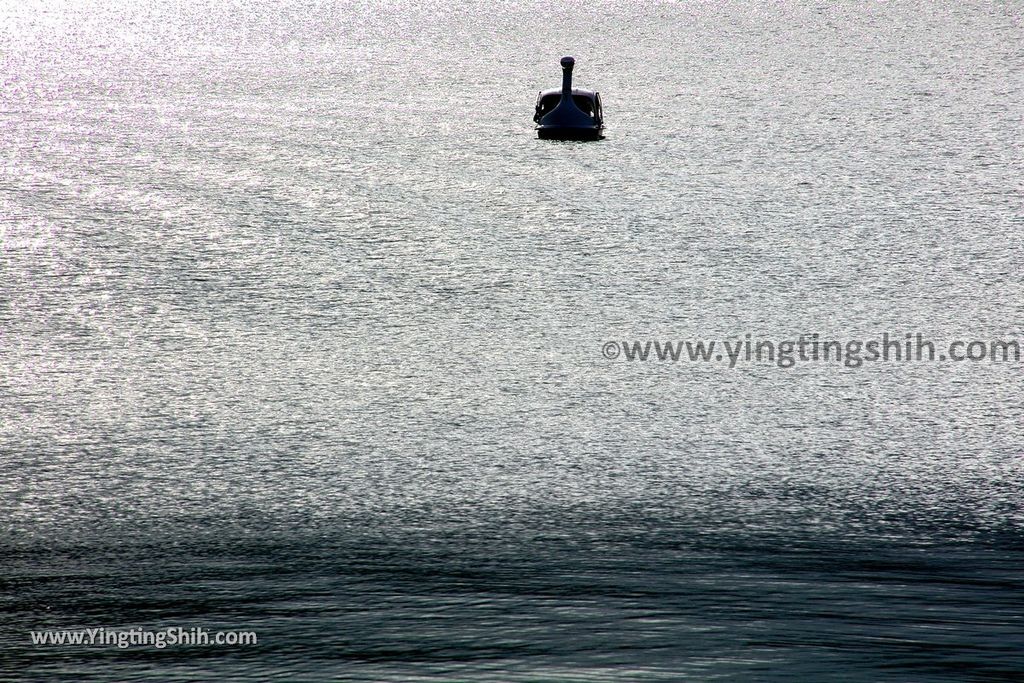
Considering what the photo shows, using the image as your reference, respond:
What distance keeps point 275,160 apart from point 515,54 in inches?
137

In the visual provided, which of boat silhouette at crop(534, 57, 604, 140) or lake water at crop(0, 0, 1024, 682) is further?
boat silhouette at crop(534, 57, 604, 140)

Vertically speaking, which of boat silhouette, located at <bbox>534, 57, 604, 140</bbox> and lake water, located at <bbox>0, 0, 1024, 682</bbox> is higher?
boat silhouette, located at <bbox>534, 57, 604, 140</bbox>

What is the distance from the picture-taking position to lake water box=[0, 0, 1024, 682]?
3.27 metres

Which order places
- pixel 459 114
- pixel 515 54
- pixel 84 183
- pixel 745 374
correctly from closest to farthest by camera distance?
pixel 745 374
pixel 84 183
pixel 459 114
pixel 515 54

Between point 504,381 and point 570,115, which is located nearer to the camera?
point 504,381

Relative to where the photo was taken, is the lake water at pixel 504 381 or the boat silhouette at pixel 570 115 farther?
the boat silhouette at pixel 570 115

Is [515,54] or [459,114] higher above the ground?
Result: [515,54]

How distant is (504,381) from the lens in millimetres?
4797

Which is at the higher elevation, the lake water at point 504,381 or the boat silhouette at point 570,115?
the boat silhouette at point 570,115

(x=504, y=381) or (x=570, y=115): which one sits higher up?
(x=570, y=115)

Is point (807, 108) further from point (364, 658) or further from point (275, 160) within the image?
point (364, 658)

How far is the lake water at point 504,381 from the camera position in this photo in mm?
3271

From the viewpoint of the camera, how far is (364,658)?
3123 mm

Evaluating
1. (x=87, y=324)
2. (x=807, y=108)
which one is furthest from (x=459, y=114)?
(x=87, y=324)
